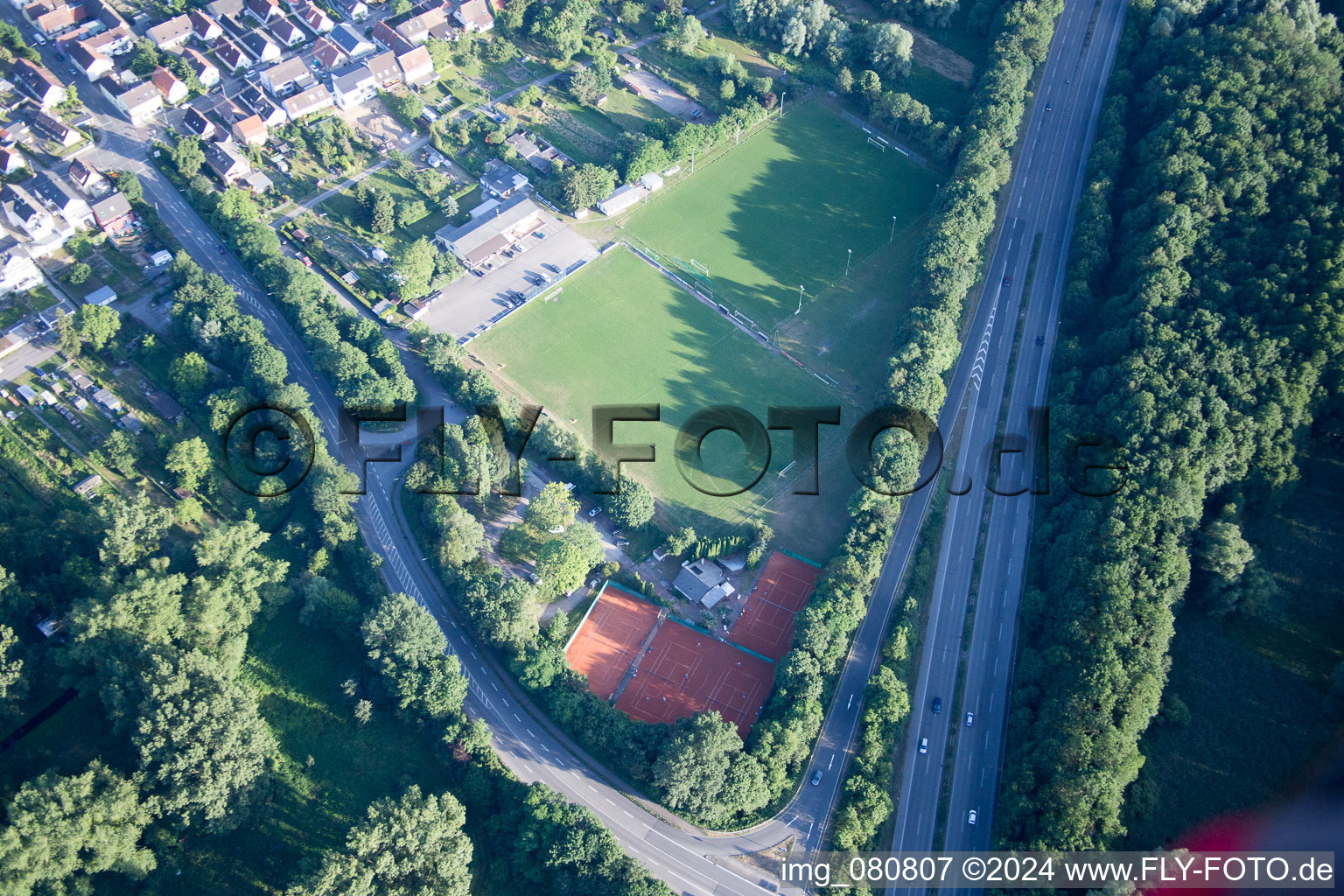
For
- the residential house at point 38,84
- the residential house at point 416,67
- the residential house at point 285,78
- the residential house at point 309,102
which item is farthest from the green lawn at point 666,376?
the residential house at point 38,84

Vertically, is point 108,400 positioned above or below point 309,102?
below

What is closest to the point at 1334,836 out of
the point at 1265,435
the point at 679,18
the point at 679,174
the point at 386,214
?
the point at 1265,435

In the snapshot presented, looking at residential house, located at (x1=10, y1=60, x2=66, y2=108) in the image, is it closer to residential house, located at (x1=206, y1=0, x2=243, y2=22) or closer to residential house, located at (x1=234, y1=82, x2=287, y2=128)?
residential house, located at (x1=206, y1=0, x2=243, y2=22)

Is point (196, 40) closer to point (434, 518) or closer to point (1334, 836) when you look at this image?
point (434, 518)

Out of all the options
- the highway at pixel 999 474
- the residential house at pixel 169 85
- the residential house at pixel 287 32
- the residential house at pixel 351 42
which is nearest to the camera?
the highway at pixel 999 474

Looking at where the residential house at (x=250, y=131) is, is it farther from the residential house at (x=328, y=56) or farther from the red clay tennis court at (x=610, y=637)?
the red clay tennis court at (x=610, y=637)

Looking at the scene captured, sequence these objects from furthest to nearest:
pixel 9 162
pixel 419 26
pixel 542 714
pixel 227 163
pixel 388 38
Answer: pixel 419 26 → pixel 388 38 → pixel 227 163 → pixel 9 162 → pixel 542 714

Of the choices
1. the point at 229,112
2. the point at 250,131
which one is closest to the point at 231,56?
the point at 229,112

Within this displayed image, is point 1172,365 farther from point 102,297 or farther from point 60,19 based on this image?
point 60,19
